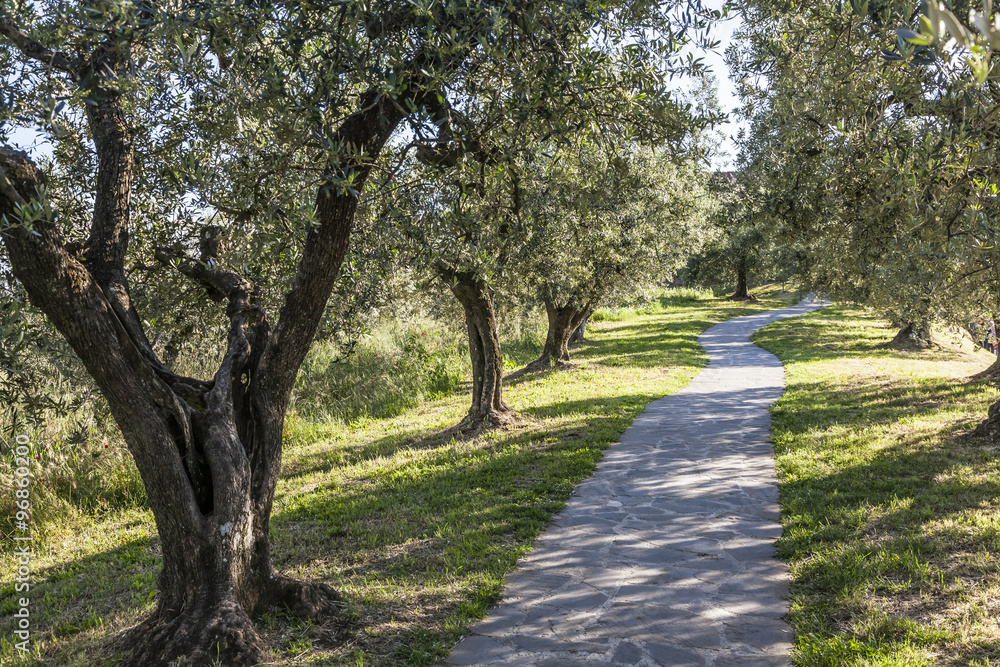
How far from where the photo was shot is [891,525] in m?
6.31

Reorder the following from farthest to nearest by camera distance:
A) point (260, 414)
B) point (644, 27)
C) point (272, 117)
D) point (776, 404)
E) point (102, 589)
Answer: point (776, 404) < point (102, 589) < point (644, 27) < point (260, 414) < point (272, 117)

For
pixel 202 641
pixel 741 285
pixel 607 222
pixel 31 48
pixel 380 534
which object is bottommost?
pixel 380 534

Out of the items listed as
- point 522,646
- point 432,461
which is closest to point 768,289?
point 432,461

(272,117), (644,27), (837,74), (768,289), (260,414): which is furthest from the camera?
(768,289)

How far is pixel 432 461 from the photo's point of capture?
980 centimetres

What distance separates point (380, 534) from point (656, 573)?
2.94 meters

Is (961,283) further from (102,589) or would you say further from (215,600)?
(102,589)

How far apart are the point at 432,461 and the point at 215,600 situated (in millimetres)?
5418

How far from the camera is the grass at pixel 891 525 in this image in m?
4.38

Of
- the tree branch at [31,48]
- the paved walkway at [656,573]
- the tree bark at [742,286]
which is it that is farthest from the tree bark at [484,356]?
the tree bark at [742,286]

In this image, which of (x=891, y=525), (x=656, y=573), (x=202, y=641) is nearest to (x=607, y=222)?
(x=891, y=525)

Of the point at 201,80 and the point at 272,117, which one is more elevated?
the point at 201,80

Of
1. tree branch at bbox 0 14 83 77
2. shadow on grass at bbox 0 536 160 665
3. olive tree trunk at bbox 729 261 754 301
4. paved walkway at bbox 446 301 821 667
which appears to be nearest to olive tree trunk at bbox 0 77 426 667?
tree branch at bbox 0 14 83 77

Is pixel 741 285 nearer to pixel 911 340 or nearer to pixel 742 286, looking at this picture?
pixel 742 286
